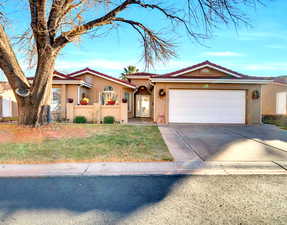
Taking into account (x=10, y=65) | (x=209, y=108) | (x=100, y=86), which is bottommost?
(x=209, y=108)

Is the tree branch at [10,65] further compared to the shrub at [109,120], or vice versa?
the shrub at [109,120]

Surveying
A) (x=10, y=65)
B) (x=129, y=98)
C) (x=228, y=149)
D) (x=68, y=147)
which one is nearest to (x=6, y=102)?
(x=10, y=65)

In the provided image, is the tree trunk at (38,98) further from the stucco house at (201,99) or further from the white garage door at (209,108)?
the white garage door at (209,108)

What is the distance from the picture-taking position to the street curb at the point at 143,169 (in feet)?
13.1

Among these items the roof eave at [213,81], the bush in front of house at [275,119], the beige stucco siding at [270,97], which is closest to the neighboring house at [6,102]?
the roof eave at [213,81]

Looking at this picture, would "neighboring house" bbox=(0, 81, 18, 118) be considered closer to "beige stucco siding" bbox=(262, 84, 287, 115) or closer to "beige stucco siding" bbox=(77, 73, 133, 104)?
"beige stucco siding" bbox=(77, 73, 133, 104)

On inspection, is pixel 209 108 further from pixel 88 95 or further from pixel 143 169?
pixel 88 95

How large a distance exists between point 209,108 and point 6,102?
17.2 metres

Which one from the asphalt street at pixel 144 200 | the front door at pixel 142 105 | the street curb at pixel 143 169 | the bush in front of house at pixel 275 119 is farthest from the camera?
the front door at pixel 142 105

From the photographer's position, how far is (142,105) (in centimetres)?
1820

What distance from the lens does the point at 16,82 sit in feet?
24.8

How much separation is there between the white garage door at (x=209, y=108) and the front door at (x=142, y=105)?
260 inches

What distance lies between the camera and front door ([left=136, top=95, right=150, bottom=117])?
59.7 feet

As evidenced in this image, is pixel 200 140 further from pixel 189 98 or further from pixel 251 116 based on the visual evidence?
pixel 251 116
